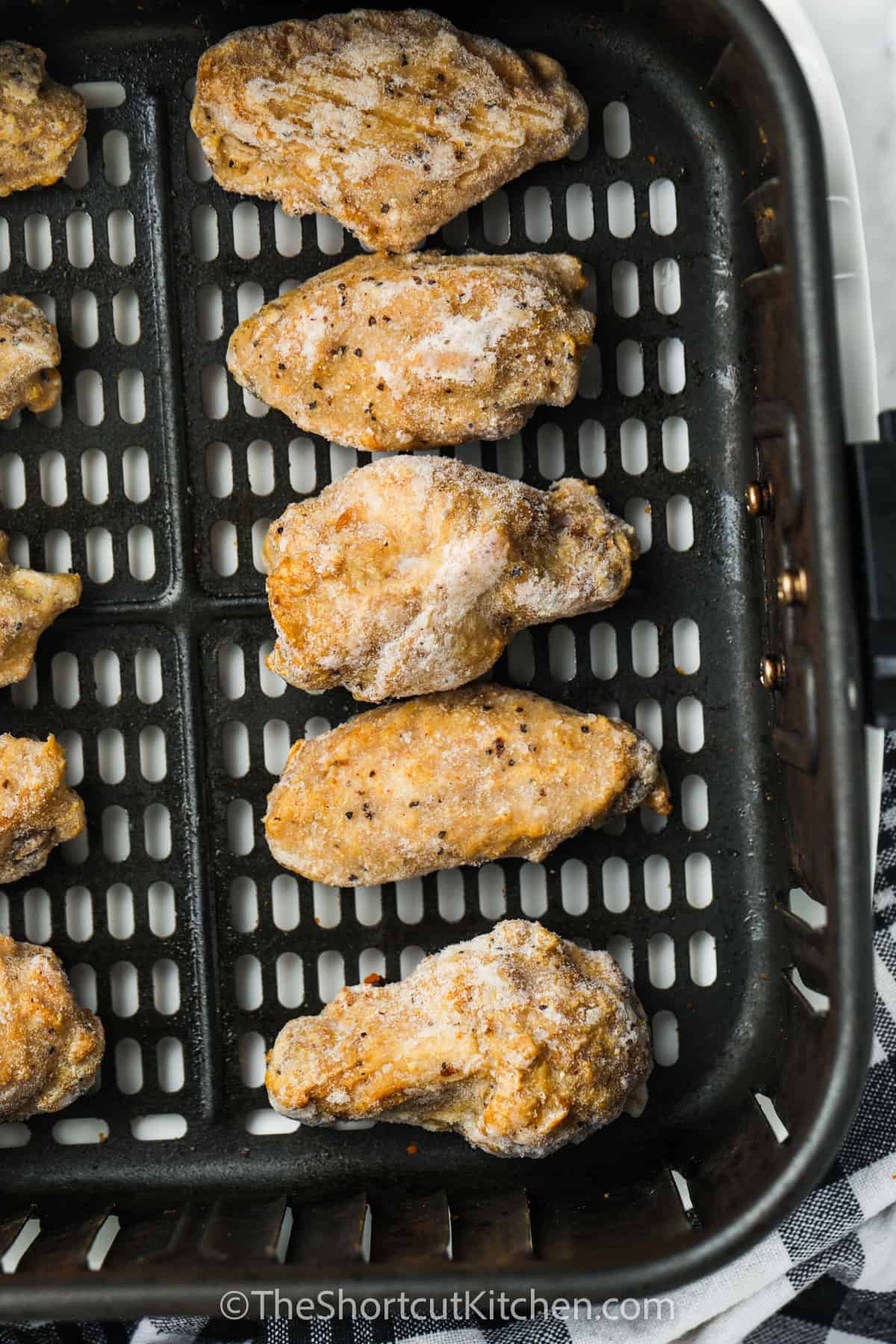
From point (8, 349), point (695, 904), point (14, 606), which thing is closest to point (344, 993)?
point (695, 904)

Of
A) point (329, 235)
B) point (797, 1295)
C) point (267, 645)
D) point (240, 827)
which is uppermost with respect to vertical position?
point (329, 235)

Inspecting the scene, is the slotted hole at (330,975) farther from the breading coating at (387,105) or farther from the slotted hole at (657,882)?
the breading coating at (387,105)

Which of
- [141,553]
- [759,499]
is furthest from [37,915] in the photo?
[759,499]

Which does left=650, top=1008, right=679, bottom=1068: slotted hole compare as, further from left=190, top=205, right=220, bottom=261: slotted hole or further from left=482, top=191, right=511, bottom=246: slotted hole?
left=190, top=205, right=220, bottom=261: slotted hole

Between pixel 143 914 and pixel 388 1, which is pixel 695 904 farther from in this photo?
pixel 388 1

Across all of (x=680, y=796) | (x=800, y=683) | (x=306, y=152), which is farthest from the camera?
(x=680, y=796)

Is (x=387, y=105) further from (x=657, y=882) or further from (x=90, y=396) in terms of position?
(x=657, y=882)
